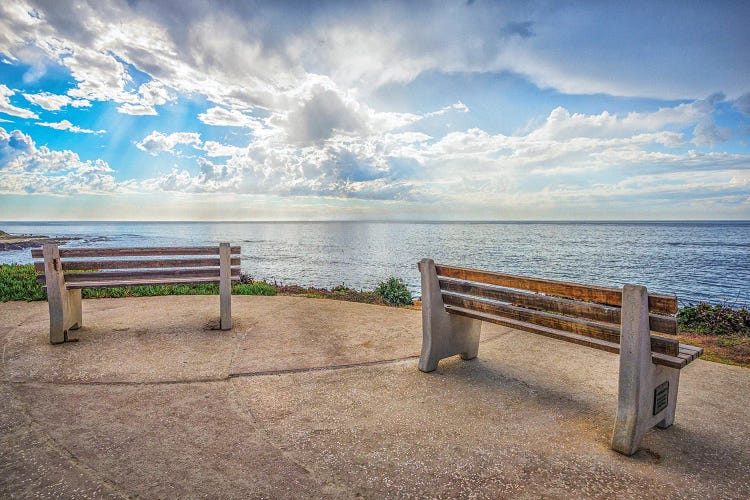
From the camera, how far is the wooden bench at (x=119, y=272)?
17.6ft

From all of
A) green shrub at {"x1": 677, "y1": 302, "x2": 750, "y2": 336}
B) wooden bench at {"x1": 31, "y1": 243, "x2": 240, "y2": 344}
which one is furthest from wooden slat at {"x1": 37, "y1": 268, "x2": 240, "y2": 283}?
green shrub at {"x1": 677, "y1": 302, "x2": 750, "y2": 336}

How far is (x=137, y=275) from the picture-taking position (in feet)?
19.5

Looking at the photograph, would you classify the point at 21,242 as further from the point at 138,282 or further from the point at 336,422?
the point at 336,422

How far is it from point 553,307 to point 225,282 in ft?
14.8

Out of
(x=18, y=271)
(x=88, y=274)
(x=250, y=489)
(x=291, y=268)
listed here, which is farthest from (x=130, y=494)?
(x=291, y=268)

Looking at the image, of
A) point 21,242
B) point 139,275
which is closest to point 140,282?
point 139,275

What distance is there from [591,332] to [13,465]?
14.2 feet

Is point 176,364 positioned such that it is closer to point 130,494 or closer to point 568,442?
point 130,494

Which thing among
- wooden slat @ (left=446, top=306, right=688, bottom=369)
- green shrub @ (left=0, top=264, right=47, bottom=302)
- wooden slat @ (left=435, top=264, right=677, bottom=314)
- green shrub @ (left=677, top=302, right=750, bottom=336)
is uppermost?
wooden slat @ (left=435, top=264, right=677, bottom=314)

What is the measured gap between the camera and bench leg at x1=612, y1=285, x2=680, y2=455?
2.97m

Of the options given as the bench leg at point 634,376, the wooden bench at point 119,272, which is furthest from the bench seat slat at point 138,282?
the bench leg at point 634,376

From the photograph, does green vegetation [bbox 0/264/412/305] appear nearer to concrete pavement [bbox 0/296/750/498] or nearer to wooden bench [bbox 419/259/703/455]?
concrete pavement [bbox 0/296/750/498]

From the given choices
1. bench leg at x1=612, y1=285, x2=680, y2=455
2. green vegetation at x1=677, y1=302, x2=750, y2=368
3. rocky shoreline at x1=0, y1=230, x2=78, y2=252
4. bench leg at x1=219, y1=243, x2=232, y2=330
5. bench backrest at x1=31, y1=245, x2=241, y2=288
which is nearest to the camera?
bench leg at x1=612, y1=285, x2=680, y2=455

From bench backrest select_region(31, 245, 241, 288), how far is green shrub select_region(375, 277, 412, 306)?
4.77 meters
